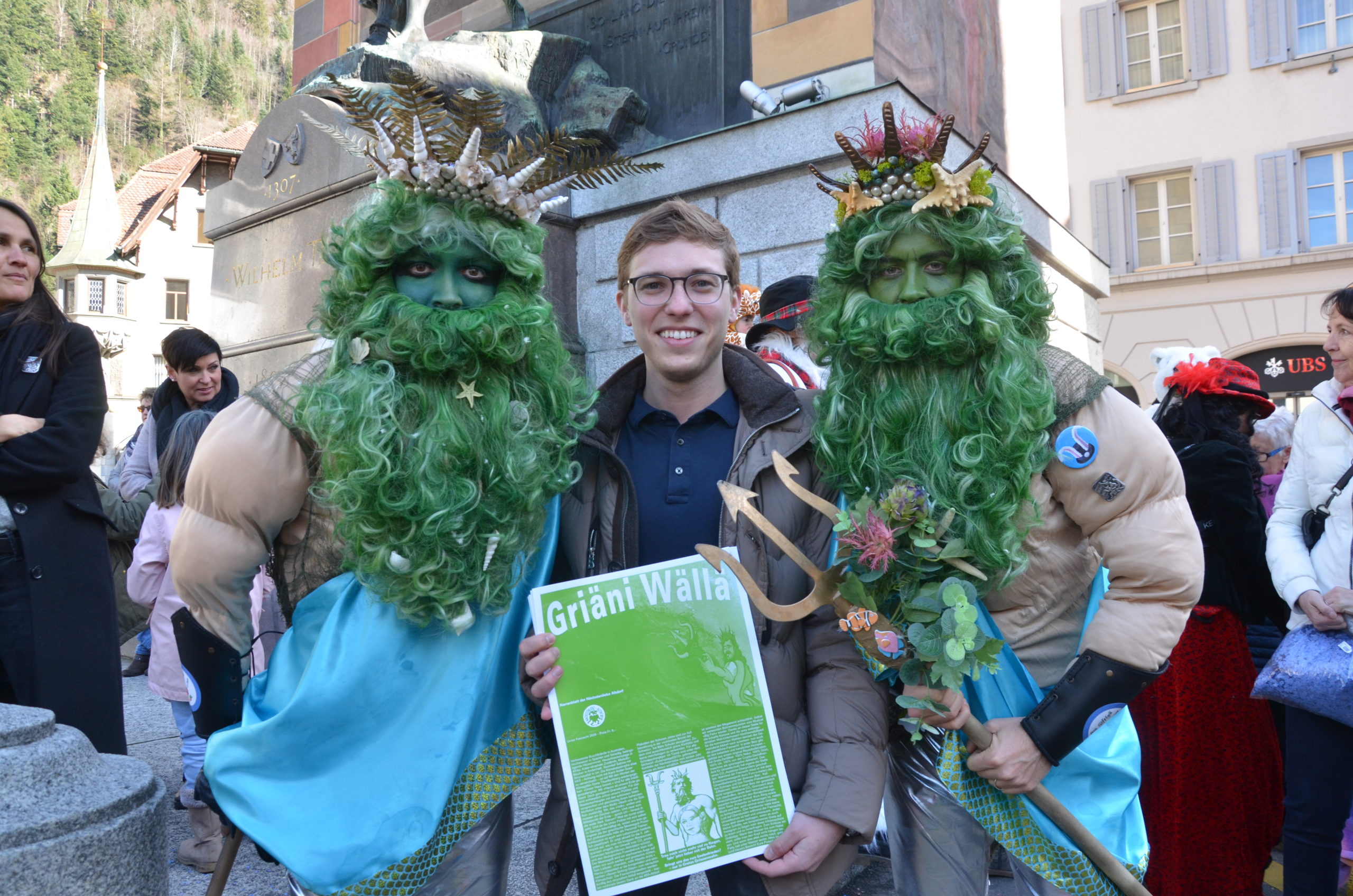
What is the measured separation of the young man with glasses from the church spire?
4307cm

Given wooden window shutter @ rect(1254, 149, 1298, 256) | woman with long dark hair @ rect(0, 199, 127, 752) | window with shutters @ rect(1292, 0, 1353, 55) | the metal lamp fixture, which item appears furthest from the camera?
wooden window shutter @ rect(1254, 149, 1298, 256)

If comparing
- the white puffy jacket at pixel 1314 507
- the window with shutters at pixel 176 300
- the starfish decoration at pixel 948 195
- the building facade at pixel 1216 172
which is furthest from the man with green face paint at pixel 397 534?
the window with shutters at pixel 176 300

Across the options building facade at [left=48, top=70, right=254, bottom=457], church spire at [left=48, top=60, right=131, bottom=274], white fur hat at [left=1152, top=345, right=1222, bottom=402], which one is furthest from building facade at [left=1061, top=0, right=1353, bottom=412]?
church spire at [left=48, top=60, right=131, bottom=274]

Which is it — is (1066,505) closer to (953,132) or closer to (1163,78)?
(953,132)

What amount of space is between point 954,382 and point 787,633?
65 centimetres

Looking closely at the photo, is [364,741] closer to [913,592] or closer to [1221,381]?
[913,592]

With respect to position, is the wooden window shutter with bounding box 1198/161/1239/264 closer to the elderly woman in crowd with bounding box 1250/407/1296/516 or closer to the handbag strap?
the elderly woman in crowd with bounding box 1250/407/1296/516

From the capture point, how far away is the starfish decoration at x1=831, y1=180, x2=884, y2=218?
2266 millimetres

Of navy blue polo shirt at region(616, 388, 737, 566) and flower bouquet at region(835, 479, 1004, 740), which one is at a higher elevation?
navy blue polo shirt at region(616, 388, 737, 566)

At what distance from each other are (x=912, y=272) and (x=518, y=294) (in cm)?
89

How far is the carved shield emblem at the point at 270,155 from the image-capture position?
6559 mm

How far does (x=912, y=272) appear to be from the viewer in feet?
7.29

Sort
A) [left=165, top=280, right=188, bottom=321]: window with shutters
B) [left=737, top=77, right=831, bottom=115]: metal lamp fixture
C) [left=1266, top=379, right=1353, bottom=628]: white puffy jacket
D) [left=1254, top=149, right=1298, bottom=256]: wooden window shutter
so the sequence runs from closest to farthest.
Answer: [left=1266, top=379, right=1353, bottom=628]: white puffy jacket → [left=737, top=77, right=831, bottom=115]: metal lamp fixture → [left=1254, top=149, right=1298, bottom=256]: wooden window shutter → [left=165, top=280, right=188, bottom=321]: window with shutters

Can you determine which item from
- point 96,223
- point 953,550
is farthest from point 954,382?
point 96,223
